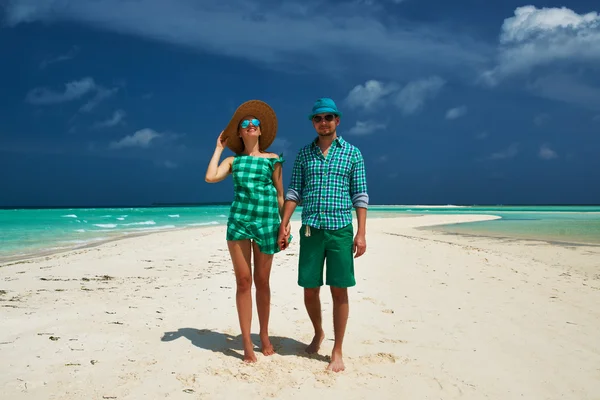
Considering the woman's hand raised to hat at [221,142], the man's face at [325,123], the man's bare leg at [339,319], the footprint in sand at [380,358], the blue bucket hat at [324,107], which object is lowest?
the footprint in sand at [380,358]

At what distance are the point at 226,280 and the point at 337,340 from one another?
4.14 meters

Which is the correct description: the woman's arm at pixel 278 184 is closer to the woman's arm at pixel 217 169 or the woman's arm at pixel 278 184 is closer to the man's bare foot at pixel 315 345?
the woman's arm at pixel 217 169

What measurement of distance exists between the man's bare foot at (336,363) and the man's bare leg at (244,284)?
2.14 feet

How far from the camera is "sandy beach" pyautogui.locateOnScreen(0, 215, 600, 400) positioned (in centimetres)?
342

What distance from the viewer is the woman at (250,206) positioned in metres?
3.92

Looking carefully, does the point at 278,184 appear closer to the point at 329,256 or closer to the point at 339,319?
the point at 329,256

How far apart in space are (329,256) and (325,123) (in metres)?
1.09

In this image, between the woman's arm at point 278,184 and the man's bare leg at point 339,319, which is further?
the woman's arm at point 278,184

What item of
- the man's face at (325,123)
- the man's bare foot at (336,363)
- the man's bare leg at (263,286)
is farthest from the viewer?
the man's bare leg at (263,286)

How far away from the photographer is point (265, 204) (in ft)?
12.9

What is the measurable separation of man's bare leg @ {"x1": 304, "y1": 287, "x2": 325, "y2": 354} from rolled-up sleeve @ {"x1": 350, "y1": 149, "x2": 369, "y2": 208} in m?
0.85

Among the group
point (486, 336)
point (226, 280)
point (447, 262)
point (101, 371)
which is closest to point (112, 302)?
point (226, 280)

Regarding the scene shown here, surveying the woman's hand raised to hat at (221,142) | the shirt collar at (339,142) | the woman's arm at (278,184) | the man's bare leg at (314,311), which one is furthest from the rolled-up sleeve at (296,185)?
the man's bare leg at (314,311)

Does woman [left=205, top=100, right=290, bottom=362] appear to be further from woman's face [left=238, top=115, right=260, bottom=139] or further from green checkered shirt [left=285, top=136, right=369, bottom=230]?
green checkered shirt [left=285, top=136, right=369, bottom=230]
